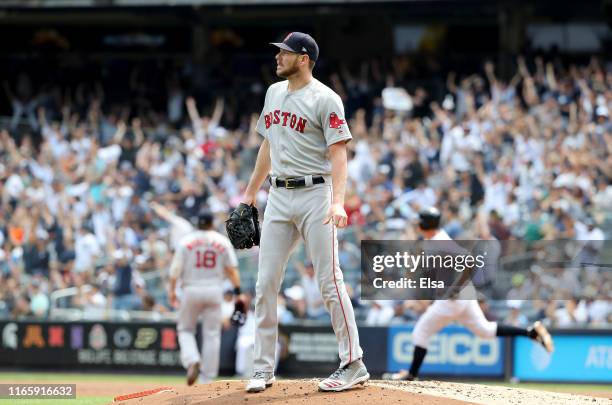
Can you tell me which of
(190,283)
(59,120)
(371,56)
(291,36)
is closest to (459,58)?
(371,56)

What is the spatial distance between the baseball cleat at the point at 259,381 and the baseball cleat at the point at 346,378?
0.38 meters

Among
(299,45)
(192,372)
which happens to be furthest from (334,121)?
(192,372)

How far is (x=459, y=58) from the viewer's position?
2405 cm

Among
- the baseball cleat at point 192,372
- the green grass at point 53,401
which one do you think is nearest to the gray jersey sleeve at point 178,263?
the baseball cleat at point 192,372

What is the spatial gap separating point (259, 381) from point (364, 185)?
11.2 meters

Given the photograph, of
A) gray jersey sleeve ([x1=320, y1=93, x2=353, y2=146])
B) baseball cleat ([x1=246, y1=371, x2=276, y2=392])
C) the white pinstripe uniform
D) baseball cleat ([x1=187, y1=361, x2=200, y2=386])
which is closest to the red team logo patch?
gray jersey sleeve ([x1=320, y1=93, x2=353, y2=146])

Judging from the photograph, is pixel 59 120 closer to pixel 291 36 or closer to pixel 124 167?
pixel 124 167

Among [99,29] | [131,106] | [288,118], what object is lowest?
[288,118]

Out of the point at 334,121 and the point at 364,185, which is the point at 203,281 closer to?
the point at 334,121

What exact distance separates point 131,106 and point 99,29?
13.1 feet

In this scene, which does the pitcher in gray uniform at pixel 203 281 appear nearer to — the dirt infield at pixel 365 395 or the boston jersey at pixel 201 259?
the boston jersey at pixel 201 259

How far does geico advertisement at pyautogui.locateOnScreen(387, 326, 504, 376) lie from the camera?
15.2 meters

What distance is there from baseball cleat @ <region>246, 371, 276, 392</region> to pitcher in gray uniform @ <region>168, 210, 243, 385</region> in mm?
4692

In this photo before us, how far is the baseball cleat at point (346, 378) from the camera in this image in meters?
7.55
